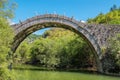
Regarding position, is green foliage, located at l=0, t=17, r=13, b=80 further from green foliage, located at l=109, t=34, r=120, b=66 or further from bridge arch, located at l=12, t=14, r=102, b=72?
bridge arch, located at l=12, t=14, r=102, b=72

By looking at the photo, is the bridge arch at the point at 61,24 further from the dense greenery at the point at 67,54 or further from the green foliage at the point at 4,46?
the green foliage at the point at 4,46

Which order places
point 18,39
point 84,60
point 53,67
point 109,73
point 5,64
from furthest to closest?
point 53,67
point 84,60
point 18,39
point 109,73
point 5,64

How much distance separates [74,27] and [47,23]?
8.56ft

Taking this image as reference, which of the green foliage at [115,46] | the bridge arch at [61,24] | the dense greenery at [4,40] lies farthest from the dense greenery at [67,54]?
the dense greenery at [4,40]

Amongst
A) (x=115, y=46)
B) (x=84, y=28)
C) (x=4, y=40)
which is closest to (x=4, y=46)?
(x=4, y=40)

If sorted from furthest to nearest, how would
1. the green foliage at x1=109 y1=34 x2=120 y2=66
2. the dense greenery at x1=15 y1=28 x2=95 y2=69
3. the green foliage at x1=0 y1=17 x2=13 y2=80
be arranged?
the dense greenery at x1=15 y1=28 x2=95 y2=69 < the green foliage at x1=109 y1=34 x2=120 y2=66 < the green foliage at x1=0 y1=17 x2=13 y2=80

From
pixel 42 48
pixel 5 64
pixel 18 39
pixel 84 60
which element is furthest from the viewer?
pixel 42 48

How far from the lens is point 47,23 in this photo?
30.7 metres

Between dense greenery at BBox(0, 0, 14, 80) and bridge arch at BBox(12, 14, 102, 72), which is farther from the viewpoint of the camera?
bridge arch at BBox(12, 14, 102, 72)

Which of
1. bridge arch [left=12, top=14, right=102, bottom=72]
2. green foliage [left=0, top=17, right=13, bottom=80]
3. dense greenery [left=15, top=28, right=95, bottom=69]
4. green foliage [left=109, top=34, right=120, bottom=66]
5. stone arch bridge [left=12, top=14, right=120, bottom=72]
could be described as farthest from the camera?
dense greenery [left=15, top=28, right=95, bottom=69]

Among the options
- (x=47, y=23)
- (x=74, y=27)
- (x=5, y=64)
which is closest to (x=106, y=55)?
(x=74, y=27)

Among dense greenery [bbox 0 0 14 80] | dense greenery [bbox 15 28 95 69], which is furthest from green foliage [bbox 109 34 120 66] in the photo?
dense greenery [bbox 0 0 14 80]

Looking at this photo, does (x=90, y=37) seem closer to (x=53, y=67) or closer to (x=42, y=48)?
(x=53, y=67)

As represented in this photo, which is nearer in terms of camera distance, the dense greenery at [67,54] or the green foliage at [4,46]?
the green foliage at [4,46]
